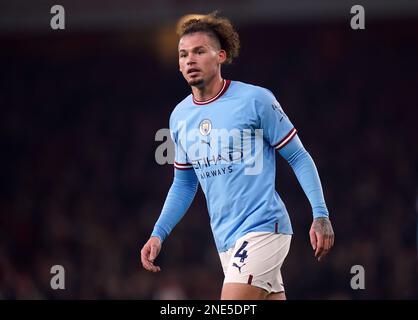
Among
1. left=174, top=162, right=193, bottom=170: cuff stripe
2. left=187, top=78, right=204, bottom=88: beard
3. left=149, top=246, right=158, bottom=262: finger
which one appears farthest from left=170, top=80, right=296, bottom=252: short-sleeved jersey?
left=149, top=246, right=158, bottom=262: finger

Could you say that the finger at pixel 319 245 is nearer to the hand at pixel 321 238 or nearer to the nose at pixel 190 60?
the hand at pixel 321 238

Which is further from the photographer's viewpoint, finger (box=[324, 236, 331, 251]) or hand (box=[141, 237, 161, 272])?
hand (box=[141, 237, 161, 272])

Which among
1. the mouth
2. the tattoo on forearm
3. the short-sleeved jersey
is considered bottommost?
the tattoo on forearm

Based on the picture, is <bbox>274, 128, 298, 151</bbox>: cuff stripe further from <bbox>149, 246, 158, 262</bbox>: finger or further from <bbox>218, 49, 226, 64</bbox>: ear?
<bbox>149, 246, 158, 262</bbox>: finger

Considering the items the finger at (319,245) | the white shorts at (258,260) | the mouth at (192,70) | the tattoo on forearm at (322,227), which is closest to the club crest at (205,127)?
the mouth at (192,70)

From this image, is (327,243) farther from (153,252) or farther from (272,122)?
(153,252)

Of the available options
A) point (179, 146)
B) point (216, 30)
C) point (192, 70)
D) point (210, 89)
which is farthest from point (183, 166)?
point (216, 30)

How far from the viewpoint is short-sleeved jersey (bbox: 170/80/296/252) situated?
5.29 meters

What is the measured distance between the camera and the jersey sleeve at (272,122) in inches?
210

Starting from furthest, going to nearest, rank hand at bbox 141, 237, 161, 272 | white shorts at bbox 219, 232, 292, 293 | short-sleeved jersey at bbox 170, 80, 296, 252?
1. hand at bbox 141, 237, 161, 272
2. short-sleeved jersey at bbox 170, 80, 296, 252
3. white shorts at bbox 219, 232, 292, 293

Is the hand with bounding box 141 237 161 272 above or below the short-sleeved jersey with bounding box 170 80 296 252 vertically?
below

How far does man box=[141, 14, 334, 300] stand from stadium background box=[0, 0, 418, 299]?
7.21m

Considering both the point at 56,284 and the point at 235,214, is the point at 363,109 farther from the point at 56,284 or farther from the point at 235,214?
the point at 235,214

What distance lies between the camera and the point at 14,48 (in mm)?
16766
